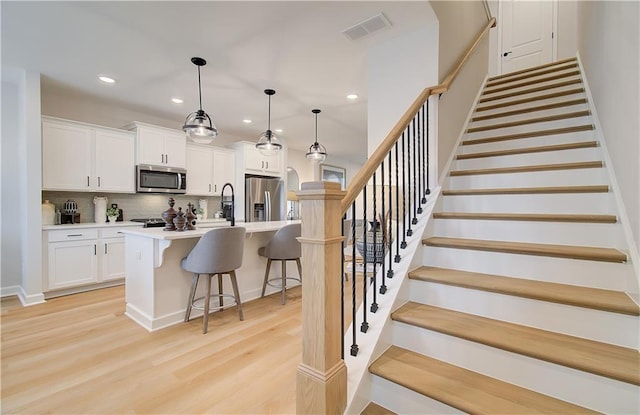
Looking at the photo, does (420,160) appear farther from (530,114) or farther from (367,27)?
(530,114)

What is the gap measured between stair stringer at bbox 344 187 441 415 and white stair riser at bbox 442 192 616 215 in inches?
15.7

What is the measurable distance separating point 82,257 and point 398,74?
14.4ft

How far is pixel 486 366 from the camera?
1.35 metres

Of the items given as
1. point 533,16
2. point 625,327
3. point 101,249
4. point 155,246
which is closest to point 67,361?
point 155,246

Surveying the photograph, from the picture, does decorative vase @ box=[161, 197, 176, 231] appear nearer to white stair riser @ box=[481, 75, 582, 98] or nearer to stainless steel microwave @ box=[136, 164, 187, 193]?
stainless steel microwave @ box=[136, 164, 187, 193]

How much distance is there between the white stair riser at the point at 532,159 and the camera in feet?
7.17

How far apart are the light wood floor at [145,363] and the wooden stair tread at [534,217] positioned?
1.56 metres

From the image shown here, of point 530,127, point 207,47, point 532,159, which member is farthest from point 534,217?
point 207,47

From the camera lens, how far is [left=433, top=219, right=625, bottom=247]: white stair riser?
1.66m

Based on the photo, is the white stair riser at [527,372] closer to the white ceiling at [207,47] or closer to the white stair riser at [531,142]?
the white stair riser at [531,142]

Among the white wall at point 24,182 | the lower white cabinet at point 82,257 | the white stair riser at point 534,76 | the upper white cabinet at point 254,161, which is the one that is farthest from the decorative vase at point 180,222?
the white stair riser at point 534,76

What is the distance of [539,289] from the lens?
1.48m

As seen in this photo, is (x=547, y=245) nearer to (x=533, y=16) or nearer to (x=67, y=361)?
(x=67, y=361)

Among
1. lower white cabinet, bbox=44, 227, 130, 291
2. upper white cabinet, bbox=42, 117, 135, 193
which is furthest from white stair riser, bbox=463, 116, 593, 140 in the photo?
upper white cabinet, bbox=42, 117, 135, 193
